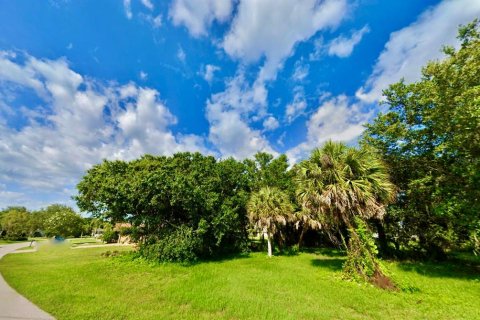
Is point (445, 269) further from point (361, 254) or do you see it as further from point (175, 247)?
point (175, 247)

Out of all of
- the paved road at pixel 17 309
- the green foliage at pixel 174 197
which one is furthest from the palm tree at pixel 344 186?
the paved road at pixel 17 309

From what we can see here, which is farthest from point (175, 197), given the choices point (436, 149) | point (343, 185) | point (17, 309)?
point (436, 149)

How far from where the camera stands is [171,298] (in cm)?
745

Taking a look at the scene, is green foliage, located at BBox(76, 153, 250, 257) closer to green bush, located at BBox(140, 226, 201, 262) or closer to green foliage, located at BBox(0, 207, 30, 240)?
green bush, located at BBox(140, 226, 201, 262)

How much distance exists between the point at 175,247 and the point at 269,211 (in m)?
7.36

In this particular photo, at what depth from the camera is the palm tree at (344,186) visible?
9.22 m

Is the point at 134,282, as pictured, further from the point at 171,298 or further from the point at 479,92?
the point at 479,92

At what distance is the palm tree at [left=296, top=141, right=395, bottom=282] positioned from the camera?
363 inches

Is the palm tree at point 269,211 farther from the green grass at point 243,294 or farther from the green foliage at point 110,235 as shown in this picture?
the green foliage at point 110,235

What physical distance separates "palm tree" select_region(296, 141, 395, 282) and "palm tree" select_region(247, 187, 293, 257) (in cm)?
636

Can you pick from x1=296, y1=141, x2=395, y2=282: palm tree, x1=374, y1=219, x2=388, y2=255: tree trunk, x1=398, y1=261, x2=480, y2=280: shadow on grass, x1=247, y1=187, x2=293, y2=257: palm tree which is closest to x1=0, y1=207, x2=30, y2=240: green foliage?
x1=247, y1=187, x2=293, y2=257: palm tree

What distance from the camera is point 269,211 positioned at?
55.3 ft

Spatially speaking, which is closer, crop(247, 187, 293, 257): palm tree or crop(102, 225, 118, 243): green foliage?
crop(247, 187, 293, 257): palm tree

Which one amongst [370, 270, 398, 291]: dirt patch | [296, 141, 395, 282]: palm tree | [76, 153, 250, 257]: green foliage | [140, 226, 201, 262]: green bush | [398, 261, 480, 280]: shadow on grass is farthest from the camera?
[76, 153, 250, 257]: green foliage
